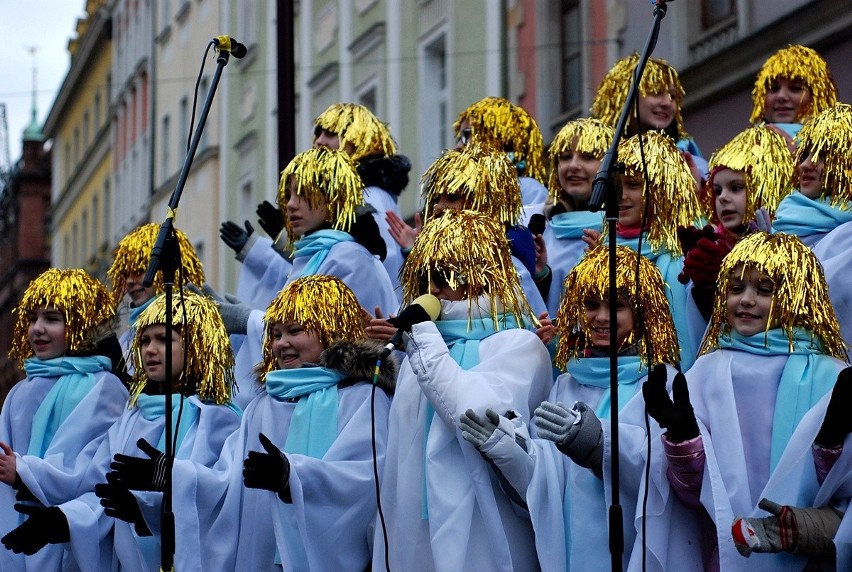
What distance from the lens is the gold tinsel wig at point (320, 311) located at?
25.4 ft

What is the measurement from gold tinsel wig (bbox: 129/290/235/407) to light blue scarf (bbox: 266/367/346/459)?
57 cm

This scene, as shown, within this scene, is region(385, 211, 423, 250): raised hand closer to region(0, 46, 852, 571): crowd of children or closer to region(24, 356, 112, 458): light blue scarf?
region(0, 46, 852, 571): crowd of children

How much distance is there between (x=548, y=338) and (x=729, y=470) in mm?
1037

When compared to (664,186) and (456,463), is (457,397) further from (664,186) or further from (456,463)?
(664,186)

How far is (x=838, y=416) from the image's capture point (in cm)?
592

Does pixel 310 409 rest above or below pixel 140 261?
below

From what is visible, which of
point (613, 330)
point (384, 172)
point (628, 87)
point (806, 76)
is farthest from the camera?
point (384, 172)

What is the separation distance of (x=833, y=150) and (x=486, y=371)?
5.82 feet

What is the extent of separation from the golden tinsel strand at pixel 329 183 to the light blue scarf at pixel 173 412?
1.27 m

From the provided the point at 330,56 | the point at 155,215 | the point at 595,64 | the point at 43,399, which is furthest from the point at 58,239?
the point at 43,399

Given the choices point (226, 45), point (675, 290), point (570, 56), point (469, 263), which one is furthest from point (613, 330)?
point (570, 56)

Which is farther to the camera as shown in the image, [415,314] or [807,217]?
[807,217]

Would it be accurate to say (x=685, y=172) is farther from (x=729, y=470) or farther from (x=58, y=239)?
(x=58, y=239)

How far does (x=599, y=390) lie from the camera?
22.5 ft
